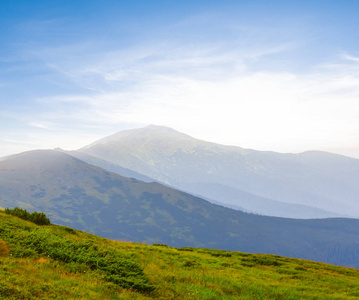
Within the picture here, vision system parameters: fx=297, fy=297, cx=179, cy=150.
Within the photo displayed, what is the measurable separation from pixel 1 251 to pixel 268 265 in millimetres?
31978

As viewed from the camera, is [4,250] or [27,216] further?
[27,216]

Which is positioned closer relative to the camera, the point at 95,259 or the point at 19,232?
the point at 95,259

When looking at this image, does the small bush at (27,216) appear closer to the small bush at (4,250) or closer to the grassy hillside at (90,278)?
the grassy hillside at (90,278)

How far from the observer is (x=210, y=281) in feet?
73.9

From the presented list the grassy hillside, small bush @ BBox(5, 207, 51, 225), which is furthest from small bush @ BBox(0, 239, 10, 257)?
small bush @ BBox(5, 207, 51, 225)

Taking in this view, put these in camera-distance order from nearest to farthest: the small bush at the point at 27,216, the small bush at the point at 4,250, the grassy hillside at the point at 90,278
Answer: the grassy hillside at the point at 90,278
the small bush at the point at 4,250
the small bush at the point at 27,216

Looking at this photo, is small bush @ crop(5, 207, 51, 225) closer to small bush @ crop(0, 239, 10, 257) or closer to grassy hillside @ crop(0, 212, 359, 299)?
grassy hillside @ crop(0, 212, 359, 299)

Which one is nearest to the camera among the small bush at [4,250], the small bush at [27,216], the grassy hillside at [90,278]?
the grassy hillside at [90,278]

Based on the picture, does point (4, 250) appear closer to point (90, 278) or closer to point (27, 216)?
point (90, 278)

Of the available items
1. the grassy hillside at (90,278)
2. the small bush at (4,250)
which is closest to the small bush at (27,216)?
the grassy hillside at (90,278)

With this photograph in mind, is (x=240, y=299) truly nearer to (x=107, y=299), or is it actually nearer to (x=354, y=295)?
(x=107, y=299)

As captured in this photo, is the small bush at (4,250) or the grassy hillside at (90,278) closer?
the grassy hillside at (90,278)

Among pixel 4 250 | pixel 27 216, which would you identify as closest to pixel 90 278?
pixel 4 250

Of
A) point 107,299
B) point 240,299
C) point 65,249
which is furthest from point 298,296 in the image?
point 65,249
